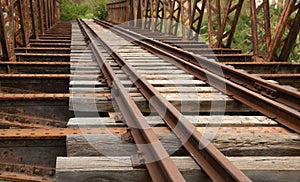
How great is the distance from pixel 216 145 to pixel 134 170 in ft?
2.39

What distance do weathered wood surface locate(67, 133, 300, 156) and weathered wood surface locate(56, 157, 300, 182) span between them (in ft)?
0.62

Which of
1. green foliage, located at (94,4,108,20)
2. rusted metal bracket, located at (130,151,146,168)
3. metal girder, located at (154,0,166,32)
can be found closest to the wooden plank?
rusted metal bracket, located at (130,151,146,168)

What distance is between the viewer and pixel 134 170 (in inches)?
94.3

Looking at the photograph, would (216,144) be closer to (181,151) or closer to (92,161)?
(181,151)

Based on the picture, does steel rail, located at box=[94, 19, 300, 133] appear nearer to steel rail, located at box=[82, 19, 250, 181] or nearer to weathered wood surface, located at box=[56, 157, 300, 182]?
weathered wood surface, located at box=[56, 157, 300, 182]

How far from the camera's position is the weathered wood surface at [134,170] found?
237 cm

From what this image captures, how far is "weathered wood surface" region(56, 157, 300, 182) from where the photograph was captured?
237 centimetres

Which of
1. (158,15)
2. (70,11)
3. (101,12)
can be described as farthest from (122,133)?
(70,11)

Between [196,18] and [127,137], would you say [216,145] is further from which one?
[196,18]

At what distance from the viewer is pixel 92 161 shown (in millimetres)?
2486

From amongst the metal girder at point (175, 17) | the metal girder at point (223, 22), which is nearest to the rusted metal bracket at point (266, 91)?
the metal girder at point (223, 22)

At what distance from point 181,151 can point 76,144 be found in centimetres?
75

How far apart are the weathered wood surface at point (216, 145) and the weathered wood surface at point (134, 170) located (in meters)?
0.19

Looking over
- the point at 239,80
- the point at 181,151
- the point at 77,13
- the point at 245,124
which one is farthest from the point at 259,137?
the point at 77,13
